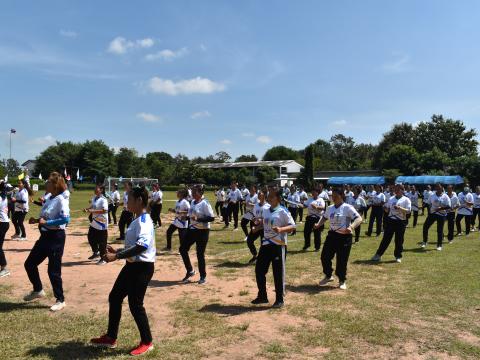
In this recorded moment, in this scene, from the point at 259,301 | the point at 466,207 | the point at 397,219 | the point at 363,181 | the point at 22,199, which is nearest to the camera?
the point at 259,301

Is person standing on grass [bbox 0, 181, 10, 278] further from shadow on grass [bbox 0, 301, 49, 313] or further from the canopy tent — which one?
the canopy tent

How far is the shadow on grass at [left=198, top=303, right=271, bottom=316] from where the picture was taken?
6.75 m

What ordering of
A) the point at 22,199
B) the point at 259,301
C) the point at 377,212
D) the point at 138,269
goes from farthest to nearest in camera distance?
1. the point at 377,212
2. the point at 22,199
3. the point at 259,301
4. the point at 138,269

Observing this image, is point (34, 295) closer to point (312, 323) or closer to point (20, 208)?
point (312, 323)

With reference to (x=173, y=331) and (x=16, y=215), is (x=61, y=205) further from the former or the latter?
(x=16, y=215)

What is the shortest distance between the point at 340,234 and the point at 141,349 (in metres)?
4.79

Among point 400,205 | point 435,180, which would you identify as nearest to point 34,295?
point 400,205

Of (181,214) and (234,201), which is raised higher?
(181,214)

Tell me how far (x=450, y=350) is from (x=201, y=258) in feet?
15.8

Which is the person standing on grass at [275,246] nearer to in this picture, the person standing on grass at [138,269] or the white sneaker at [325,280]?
the white sneaker at [325,280]

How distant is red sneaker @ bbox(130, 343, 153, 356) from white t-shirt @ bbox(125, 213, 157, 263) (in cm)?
105

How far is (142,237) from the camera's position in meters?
4.85

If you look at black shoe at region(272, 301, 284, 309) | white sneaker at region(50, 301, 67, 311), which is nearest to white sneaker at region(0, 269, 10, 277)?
white sneaker at region(50, 301, 67, 311)

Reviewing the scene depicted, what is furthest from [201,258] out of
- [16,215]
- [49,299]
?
[16,215]
